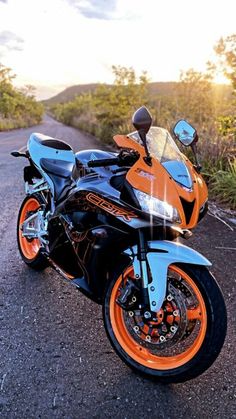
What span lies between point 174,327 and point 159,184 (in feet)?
2.85

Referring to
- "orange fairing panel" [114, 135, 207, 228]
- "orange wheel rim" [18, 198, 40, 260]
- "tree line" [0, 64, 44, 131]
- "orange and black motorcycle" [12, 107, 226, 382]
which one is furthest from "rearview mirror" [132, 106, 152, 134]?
"tree line" [0, 64, 44, 131]

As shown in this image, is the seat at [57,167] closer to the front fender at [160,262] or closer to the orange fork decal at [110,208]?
the orange fork decal at [110,208]

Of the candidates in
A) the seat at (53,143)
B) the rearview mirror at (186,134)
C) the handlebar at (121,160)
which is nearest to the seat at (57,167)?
the seat at (53,143)

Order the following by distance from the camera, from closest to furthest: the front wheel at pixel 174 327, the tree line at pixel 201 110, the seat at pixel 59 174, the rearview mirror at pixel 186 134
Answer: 1. the front wheel at pixel 174 327
2. the rearview mirror at pixel 186 134
3. the seat at pixel 59 174
4. the tree line at pixel 201 110

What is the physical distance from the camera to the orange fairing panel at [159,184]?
2.25 m

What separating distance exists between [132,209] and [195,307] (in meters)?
0.69

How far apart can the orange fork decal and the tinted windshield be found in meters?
0.38

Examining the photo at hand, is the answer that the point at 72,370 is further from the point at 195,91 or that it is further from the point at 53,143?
the point at 195,91

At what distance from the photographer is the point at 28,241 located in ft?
13.3

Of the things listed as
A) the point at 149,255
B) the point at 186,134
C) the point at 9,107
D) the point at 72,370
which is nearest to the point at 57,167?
the point at 186,134

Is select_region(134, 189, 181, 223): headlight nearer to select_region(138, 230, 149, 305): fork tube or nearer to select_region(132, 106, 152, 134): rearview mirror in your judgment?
select_region(138, 230, 149, 305): fork tube

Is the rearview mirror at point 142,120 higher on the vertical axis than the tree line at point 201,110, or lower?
higher

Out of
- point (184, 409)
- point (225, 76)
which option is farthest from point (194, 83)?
point (184, 409)

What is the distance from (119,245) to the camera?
254cm
